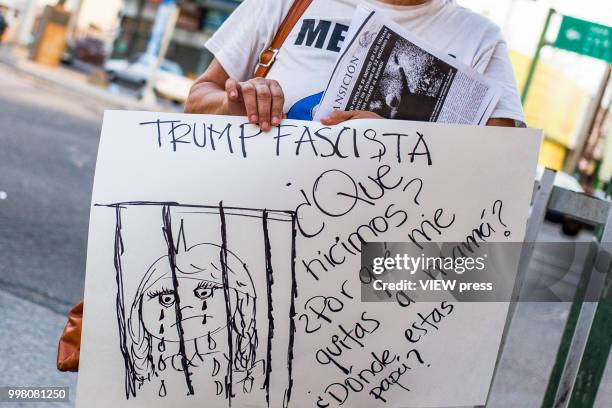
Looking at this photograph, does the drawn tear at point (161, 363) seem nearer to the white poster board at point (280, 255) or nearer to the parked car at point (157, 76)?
the white poster board at point (280, 255)

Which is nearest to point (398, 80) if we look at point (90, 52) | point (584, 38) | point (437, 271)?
point (437, 271)

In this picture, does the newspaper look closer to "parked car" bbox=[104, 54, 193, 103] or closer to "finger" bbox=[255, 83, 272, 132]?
"finger" bbox=[255, 83, 272, 132]

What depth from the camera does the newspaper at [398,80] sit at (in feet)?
5.37

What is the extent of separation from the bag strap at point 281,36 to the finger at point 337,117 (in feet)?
0.83

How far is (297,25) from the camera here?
5.95ft

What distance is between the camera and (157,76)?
83.8 feet

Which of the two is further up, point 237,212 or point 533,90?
point 237,212

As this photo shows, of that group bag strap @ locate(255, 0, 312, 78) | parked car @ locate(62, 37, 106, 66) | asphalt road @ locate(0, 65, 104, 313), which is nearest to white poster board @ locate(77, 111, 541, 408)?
bag strap @ locate(255, 0, 312, 78)

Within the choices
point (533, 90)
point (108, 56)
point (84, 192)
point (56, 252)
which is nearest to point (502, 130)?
point (56, 252)

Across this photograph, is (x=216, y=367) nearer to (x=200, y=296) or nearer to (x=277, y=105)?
(x=200, y=296)

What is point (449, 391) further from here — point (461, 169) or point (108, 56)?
point (108, 56)

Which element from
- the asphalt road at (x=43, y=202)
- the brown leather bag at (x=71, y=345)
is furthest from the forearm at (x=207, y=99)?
the asphalt road at (x=43, y=202)

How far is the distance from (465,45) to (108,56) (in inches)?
1374

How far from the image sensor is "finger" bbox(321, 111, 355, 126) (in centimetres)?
162
